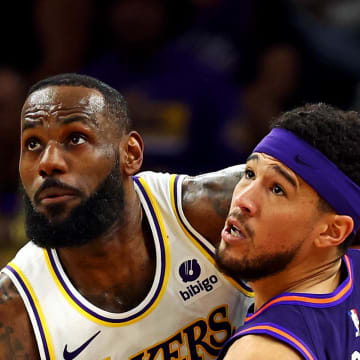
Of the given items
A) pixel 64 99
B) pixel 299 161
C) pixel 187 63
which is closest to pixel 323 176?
pixel 299 161

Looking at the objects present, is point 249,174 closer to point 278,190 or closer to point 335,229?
point 278,190

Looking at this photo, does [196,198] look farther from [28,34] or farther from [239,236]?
[28,34]

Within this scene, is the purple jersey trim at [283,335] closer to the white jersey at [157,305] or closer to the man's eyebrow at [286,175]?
the man's eyebrow at [286,175]

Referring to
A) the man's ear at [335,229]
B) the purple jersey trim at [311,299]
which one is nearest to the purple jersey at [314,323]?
the purple jersey trim at [311,299]

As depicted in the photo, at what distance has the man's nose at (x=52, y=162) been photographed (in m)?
2.51

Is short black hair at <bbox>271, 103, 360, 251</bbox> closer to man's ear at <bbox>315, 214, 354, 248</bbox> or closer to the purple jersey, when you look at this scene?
man's ear at <bbox>315, 214, 354, 248</bbox>

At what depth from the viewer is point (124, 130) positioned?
2.76 meters

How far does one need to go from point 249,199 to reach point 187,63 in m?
3.07

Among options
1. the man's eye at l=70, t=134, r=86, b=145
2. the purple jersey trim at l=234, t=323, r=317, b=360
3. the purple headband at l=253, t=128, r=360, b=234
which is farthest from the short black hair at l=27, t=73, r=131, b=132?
the purple jersey trim at l=234, t=323, r=317, b=360

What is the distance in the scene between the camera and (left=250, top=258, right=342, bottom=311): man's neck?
2.34 meters

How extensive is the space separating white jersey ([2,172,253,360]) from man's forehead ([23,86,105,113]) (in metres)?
0.44

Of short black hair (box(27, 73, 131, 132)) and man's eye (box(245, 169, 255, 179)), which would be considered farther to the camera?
short black hair (box(27, 73, 131, 132))

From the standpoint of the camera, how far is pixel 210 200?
2895 millimetres

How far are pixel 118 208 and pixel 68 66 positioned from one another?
133 inches
